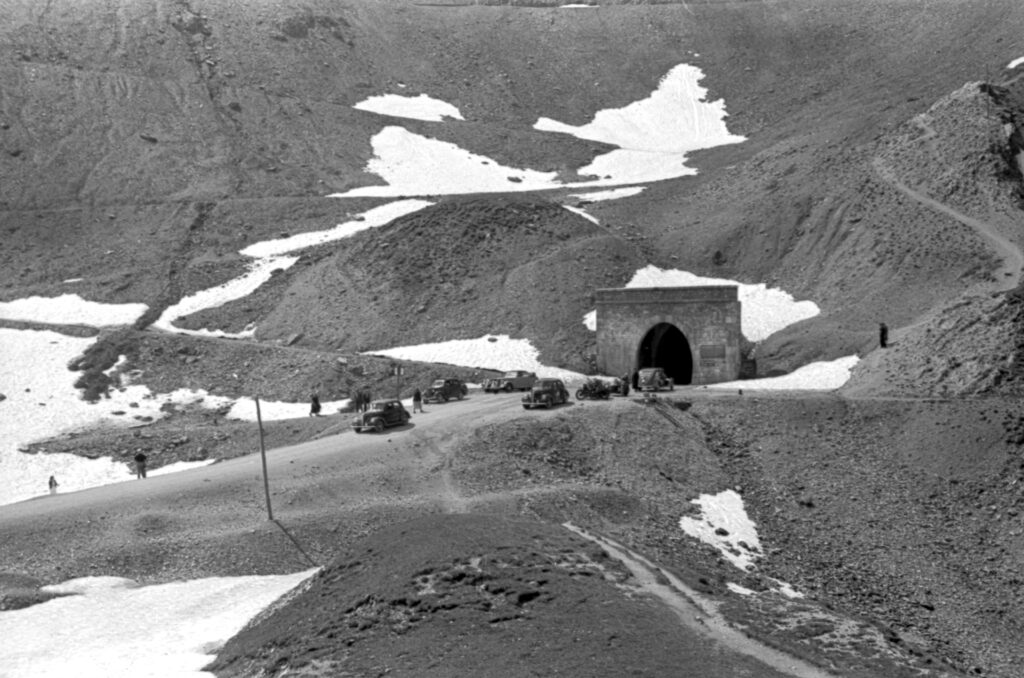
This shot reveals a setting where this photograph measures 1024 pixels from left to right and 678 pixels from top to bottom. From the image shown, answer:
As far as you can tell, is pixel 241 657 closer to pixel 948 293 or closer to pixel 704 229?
pixel 948 293

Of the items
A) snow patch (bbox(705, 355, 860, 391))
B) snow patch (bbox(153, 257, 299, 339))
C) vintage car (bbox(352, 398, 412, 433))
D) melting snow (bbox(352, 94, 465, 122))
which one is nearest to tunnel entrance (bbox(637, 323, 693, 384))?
snow patch (bbox(705, 355, 860, 391))

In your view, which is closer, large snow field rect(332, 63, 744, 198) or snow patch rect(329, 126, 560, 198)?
snow patch rect(329, 126, 560, 198)

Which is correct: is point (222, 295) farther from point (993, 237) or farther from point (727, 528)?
point (727, 528)

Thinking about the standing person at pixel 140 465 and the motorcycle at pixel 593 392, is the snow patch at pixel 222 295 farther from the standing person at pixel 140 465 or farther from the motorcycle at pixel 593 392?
the motorcycle at pixel 593 392

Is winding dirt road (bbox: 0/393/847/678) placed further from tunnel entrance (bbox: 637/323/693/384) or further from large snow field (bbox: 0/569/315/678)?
tunnel entrance (bbox: 637/323/693/384)

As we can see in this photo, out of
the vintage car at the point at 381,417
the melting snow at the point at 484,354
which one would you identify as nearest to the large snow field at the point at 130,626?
the vintage car at the point at 381,417

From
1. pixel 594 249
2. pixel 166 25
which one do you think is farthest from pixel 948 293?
pixel 166 25
